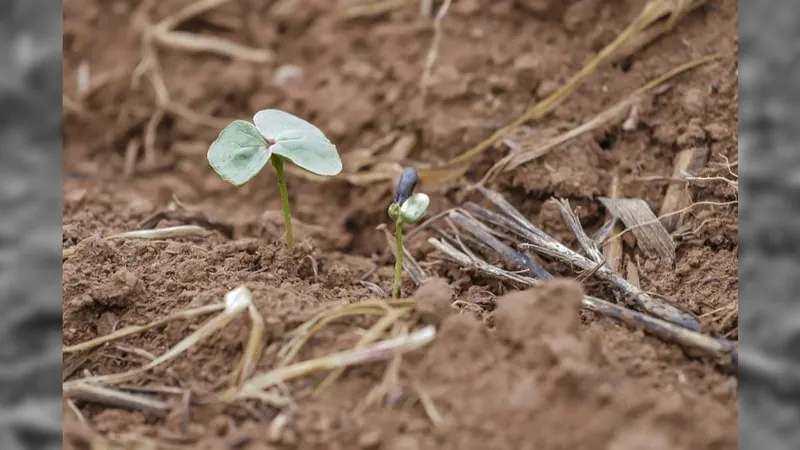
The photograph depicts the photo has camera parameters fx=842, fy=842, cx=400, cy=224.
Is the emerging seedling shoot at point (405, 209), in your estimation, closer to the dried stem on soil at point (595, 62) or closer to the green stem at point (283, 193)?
the green stem at point (283, 193)

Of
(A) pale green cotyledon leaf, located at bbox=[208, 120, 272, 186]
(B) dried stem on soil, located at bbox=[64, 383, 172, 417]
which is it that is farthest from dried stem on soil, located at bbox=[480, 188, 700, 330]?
(B) dried stem on soil, located at bbox=[64, 383, 172, 417]

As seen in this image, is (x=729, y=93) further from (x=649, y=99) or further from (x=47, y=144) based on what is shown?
(x=47, y=144)

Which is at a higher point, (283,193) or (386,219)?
(283,193)

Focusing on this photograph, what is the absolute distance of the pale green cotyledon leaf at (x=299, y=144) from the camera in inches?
56.8

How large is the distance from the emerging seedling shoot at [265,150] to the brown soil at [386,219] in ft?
0.64

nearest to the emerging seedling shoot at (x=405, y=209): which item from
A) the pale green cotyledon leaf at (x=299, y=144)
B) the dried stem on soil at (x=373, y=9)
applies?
the pale green cotyledon leaf at (x=299, y=144)

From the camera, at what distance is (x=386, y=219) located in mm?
1922

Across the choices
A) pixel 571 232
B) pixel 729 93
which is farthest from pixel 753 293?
pixel 729 93

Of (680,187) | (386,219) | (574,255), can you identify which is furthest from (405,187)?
(680,187)

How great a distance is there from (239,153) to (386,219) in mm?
549

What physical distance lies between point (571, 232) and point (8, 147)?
1144mm

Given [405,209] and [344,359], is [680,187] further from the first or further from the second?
[344,359]

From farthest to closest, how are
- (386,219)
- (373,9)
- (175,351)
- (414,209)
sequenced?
(373,9) < (386,219) < (414,209) < (175,351)

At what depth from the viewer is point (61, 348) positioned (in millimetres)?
1324
